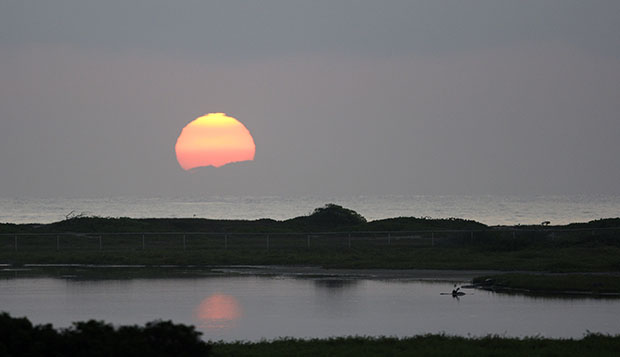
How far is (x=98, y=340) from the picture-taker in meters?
14.6

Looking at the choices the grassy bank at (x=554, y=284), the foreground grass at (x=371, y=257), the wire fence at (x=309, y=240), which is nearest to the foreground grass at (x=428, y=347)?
the grassy bank at (x=554, y=284)

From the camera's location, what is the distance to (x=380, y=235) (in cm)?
6681

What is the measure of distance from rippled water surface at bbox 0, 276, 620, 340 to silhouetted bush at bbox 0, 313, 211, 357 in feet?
26.8

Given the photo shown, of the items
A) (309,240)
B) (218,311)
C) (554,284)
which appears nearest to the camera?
(218,311)

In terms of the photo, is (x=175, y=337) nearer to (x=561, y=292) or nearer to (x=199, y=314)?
(x=199, y=314)

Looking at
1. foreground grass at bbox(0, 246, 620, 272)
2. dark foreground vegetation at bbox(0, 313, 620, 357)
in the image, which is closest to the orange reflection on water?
dark foreground vegetation at bbox(0, 313, 620, 357)

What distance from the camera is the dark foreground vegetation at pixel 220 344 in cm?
1471

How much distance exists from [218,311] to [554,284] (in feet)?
40.0

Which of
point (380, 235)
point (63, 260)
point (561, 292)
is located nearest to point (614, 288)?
point (561, 292)

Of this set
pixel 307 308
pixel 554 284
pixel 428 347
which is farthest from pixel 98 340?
pixel 554 284

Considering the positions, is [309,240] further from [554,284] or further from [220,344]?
[220,344]

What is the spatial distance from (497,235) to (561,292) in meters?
20.9

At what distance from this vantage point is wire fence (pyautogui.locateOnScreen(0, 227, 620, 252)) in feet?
178

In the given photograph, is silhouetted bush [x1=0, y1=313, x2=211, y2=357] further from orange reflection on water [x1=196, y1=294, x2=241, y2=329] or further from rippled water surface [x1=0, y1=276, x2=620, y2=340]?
orange reflection on water [x1=196, y1=294, x2=241, y2=329]
